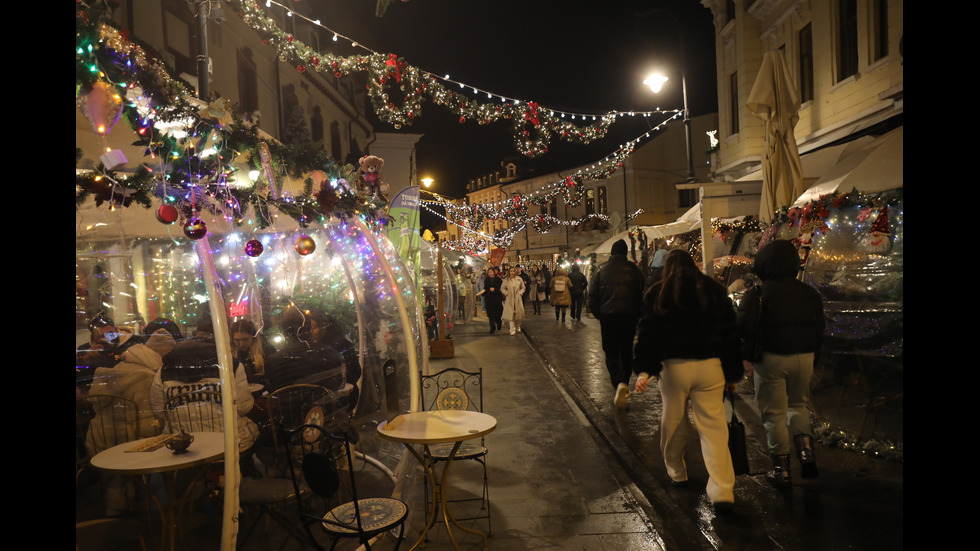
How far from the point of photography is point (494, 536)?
4285 mm

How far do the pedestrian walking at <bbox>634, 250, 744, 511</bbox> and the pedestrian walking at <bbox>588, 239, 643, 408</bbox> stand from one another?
2.77 m

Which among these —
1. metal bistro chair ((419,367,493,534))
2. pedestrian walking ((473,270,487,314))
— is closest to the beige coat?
pedestrian walking ((473,270,487,314))

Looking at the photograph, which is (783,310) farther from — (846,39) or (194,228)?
(846,39)

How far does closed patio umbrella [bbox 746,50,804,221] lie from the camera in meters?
8.43

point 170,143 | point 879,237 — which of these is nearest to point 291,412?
point 170,143

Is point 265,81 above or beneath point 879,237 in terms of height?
above

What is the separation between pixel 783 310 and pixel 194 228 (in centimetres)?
439

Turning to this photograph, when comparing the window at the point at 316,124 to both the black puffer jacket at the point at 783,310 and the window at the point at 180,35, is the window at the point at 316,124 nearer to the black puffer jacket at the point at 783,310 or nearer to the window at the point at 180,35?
the window at the point at 180,35

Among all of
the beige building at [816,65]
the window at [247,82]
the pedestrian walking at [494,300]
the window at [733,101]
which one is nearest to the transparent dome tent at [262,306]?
the beige building at [816,65]

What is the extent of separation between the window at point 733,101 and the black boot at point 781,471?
14.1 metres

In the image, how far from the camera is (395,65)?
7.85 meters

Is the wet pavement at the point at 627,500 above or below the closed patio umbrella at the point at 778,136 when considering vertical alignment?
below

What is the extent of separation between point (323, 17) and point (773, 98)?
13.8m

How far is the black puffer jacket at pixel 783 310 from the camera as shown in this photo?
483cm
